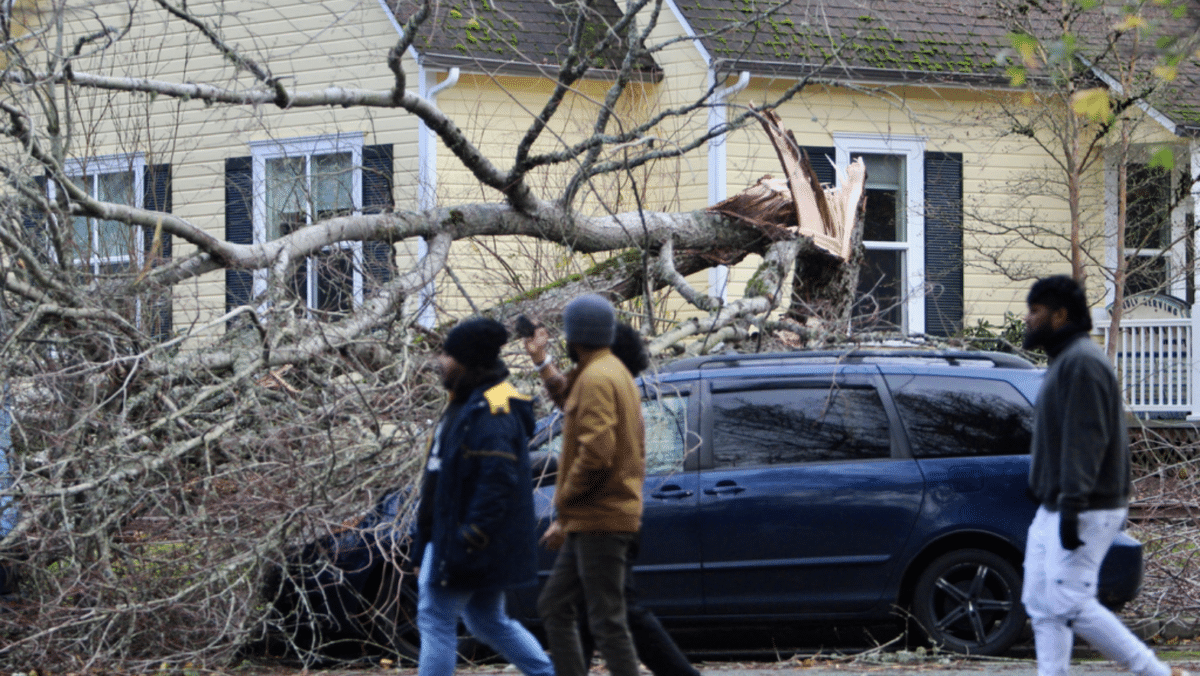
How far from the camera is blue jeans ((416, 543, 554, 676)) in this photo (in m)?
5.15

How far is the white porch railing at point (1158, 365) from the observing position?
1434 cm

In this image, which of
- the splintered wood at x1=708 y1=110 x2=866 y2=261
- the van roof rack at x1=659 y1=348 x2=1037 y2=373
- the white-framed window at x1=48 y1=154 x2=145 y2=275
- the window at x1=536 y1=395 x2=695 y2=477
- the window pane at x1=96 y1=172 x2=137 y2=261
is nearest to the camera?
the window at x1=536 y1=395 x2=695 y2=477

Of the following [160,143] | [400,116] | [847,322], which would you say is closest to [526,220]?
[847,322]

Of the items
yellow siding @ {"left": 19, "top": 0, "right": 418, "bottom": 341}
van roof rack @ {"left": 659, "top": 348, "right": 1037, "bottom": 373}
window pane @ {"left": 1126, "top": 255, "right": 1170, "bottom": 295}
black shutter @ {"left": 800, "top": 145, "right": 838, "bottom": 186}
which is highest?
yellow siding @ {"left": 19, "top": 0, "right": 418, "bottom": 341}

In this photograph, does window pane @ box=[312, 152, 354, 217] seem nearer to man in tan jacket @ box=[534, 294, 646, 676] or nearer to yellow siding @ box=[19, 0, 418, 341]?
yellow siding @ box=[19, 0, 418, 341]

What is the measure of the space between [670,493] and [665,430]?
15.2 inches

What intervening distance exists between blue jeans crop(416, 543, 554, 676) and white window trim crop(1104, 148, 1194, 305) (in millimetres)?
10631

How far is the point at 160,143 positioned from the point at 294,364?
8.18 m

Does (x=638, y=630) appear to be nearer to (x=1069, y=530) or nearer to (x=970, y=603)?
(x=1069, y=530)

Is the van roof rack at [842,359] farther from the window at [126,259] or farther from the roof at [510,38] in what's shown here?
the roof at [510,38]

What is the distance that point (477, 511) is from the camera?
194 inches

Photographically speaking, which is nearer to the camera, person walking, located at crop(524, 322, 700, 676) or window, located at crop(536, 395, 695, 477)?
person walking, located at crop(524, 322, 700, 676)

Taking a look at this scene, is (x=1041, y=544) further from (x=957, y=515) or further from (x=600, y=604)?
(x=957, y=515)

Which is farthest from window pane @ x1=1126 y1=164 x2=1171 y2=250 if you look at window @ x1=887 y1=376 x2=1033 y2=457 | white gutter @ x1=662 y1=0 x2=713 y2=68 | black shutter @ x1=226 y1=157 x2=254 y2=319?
black shutter @ x1=226 y1=157 x2=254 y2=319
